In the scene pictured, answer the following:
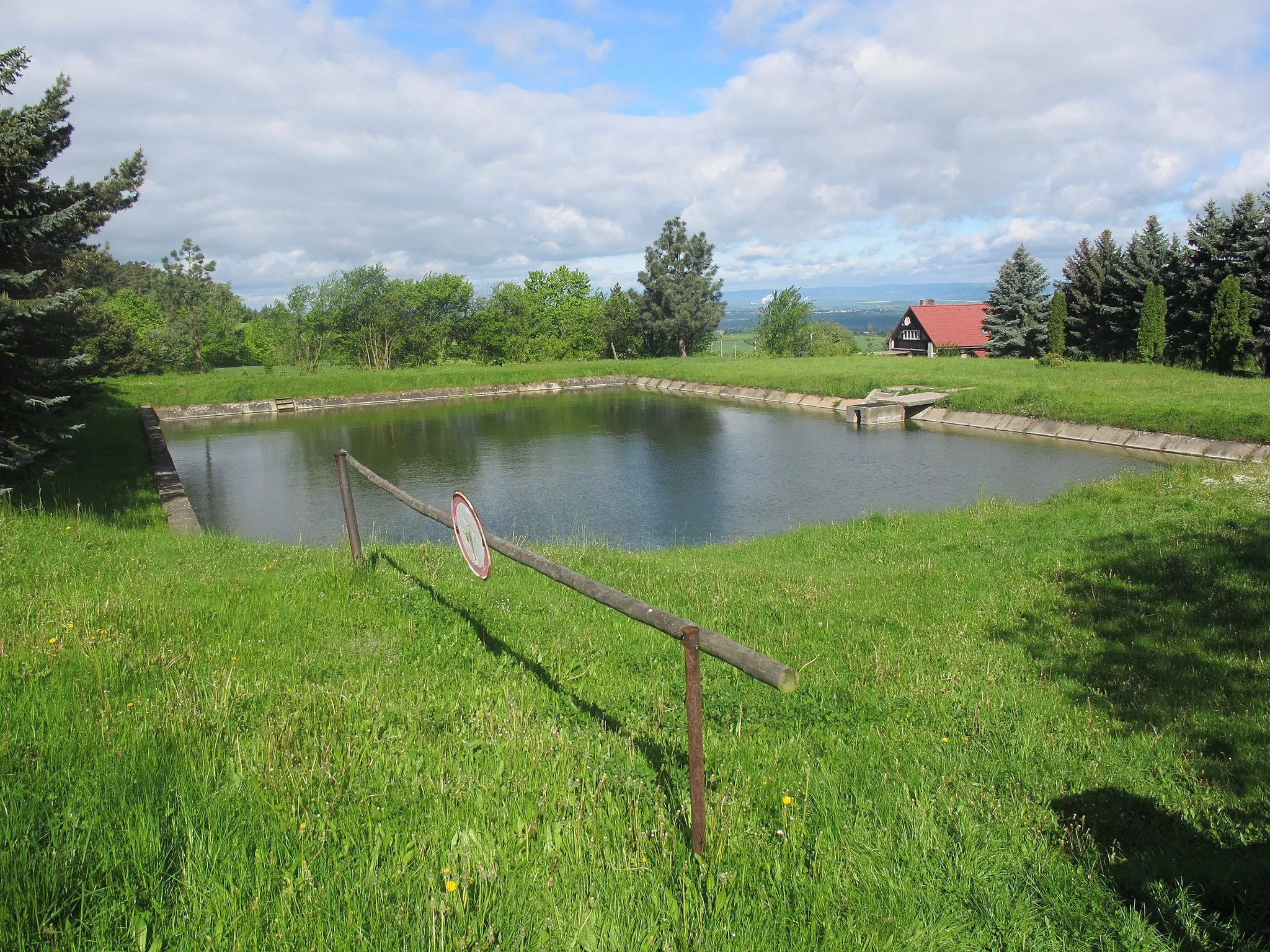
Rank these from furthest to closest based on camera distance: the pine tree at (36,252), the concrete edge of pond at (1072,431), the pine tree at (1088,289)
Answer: the pine tree at (1088,289)
the concrete edge of pond at (1072,431)
the pine tree at (36,252)

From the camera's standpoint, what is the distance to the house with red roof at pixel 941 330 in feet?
205

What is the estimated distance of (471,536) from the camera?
5.12 metres

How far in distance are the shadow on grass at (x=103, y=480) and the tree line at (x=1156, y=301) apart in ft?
121

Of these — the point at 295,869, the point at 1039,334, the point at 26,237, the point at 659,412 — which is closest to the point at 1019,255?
the point at 1039,334

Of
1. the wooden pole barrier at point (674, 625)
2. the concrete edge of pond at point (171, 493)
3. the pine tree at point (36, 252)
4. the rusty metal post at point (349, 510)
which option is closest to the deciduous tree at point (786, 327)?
the concrete edge of pond at point (171, 493)

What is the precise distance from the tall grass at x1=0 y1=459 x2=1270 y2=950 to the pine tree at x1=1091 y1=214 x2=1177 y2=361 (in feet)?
119

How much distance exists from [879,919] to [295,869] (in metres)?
2.10

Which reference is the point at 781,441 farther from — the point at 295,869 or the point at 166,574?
the point at 295,869

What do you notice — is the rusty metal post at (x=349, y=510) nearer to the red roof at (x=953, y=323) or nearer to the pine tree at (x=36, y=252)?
the pine tree at (x=36, y=252)

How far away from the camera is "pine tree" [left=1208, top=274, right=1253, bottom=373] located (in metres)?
31.0

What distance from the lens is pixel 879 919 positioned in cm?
282

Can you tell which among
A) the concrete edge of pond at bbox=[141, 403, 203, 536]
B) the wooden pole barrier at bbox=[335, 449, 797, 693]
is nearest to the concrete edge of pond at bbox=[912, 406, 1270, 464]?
the wooden pole barrier at bbox=[335, 449, 797, 693]

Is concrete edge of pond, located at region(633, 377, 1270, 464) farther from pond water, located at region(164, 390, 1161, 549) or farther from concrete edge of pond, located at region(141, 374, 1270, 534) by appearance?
pond water, located at region(164, 390, 1161, 549)

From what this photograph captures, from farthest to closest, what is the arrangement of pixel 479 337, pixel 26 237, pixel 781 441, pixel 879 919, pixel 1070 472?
pixel 479 337 → pixel 781 441 → pixel 1070 472 → pixel 26 237 → pixel 879 919
